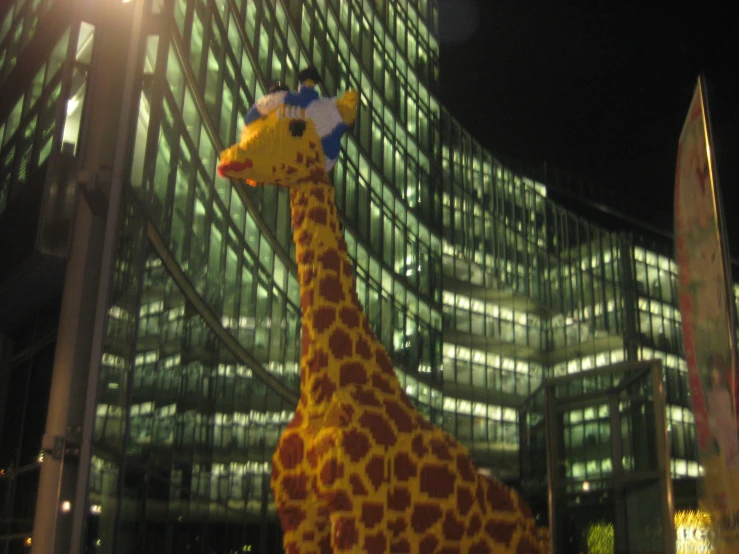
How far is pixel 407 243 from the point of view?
29.9 meters

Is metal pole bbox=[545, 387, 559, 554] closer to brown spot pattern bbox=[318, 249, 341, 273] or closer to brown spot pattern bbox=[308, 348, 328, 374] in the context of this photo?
brown spot pattern bbox=[308, 348, 328, 374]

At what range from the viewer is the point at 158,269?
45.4 feet

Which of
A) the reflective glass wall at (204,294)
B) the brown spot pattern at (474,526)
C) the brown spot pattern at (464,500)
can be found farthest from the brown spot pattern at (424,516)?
the reflective glass wall at (204,294)

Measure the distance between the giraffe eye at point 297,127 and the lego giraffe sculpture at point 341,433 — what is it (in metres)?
0.01

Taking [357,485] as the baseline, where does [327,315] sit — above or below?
above

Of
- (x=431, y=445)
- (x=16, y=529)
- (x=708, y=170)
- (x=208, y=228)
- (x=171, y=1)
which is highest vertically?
(x=171, y=1)

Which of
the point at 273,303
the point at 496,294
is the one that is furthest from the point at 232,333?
the point at 496,294

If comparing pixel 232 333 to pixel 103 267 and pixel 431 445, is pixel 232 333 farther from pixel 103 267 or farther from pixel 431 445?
pixel 431 445

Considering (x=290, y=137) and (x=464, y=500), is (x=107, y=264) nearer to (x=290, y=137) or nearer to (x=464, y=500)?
(x=290, y=137)

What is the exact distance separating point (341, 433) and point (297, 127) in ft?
12.2

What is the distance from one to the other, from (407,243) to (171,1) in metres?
16.6

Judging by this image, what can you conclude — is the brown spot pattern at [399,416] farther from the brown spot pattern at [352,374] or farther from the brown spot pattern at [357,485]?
the brown spot pattern at [357,485]

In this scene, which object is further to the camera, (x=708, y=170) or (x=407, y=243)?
(x=407, y=243)

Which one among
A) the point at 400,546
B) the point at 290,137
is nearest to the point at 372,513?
the point at 400,546
